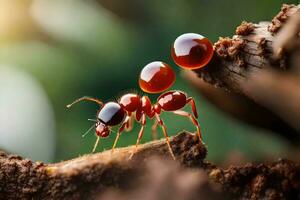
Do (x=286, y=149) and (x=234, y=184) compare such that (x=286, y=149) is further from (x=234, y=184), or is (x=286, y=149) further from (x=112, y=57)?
(x=112, y=57)

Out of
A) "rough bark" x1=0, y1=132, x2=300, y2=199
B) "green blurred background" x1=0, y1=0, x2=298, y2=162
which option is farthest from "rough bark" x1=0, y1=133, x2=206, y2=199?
"green blurred background" x1=0, y1=0, x2=298, y2=162

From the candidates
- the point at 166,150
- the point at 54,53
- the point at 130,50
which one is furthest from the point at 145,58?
the point at 166,150

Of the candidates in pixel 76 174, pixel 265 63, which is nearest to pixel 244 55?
pixel 265 63

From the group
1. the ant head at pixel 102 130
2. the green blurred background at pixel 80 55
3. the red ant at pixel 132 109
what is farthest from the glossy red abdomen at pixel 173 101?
the green blurred background at pixel 80 55

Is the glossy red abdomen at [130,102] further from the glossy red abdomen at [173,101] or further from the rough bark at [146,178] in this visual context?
the rough bark at [146,178]

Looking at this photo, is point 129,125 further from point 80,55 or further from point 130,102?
point 80,55

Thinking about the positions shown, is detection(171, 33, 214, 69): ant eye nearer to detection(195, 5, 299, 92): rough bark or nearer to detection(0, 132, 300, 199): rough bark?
detection(195, 5, 299, 92): rough bark

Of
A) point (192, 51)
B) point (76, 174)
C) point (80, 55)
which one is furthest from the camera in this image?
point (80, 55)
